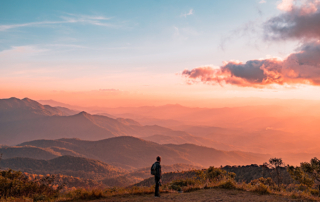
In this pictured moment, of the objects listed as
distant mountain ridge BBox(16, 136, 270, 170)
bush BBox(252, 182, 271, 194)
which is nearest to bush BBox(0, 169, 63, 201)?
bush BBox(252, 182, 271, 194)

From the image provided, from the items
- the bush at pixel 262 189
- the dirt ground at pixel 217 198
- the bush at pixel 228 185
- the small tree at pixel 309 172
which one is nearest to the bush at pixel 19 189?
the dirt ground at pixel 217 198

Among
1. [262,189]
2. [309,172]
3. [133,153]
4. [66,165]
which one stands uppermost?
[309,172]

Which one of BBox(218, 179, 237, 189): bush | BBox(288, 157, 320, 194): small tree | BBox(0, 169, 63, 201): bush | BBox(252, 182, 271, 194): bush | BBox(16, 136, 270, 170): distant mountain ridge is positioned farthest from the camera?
BBox(16, 136, 270, 170): distant mountain ridge

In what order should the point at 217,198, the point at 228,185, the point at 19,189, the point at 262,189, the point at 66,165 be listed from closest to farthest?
the point at 217,198 → the point at 262,189 → the point at 228,185 → the point at 19,189 → the point at 66,165

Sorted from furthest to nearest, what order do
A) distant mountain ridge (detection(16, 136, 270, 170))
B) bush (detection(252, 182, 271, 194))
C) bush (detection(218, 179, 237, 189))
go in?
distant mountain ridge (detection(16, 136, 270, 170)), bush (detection(218, 179, 237, 189)), bush (detection(252, 182, 271, 194))

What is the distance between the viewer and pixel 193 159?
190 m

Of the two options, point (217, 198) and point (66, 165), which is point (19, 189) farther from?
point (66, 165)

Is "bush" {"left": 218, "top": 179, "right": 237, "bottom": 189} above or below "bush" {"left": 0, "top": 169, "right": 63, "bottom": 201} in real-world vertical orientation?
above

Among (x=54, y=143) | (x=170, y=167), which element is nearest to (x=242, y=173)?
(x=170, y=167)

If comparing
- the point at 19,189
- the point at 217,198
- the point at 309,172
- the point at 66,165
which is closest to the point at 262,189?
the point at 217,198

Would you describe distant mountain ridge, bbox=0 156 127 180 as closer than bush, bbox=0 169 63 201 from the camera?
No

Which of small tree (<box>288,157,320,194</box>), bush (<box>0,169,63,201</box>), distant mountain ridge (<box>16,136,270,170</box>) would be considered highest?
small tree (<box>288,157,320,194</box>)

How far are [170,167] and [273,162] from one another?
340 feet

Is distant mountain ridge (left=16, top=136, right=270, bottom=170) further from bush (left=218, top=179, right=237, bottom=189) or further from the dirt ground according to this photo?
the dirt ground
